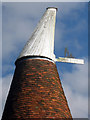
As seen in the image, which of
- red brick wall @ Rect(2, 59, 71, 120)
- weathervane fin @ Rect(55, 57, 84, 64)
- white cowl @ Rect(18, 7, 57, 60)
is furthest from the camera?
weathervane fin @ Rect(55, 57, 84, 64)

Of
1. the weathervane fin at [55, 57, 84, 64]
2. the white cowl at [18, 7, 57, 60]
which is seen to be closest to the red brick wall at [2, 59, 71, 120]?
the white cowl at [18, 7, 57, 60]

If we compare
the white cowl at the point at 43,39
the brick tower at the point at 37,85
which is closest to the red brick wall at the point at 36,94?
the brick tower at the point at 37,85

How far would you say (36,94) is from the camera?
8336 millimetres

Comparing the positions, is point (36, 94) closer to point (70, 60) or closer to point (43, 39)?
point (43, 39)

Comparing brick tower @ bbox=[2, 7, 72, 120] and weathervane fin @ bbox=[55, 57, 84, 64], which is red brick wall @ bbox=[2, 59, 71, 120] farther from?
weathervane fin @ bbox=[55, 57, 84, 64]

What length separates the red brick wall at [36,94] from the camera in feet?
26.2

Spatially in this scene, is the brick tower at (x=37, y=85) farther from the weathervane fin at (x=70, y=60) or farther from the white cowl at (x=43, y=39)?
the weathervane fin at (x=70, y=60)

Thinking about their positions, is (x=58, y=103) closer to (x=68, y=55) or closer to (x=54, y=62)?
(x=54, y=62)

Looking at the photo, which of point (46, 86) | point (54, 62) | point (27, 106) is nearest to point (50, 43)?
point (54, 62)

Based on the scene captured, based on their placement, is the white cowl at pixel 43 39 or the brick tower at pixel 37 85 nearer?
the brick tower at pixel 37 85

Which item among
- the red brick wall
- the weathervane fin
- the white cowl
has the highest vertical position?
the white cowl

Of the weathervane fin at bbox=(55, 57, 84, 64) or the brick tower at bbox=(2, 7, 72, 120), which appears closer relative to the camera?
the brick tower at bbox=(2, 7, 72, 120)

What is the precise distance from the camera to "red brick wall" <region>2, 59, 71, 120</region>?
799cm

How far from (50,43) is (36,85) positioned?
251 cm
